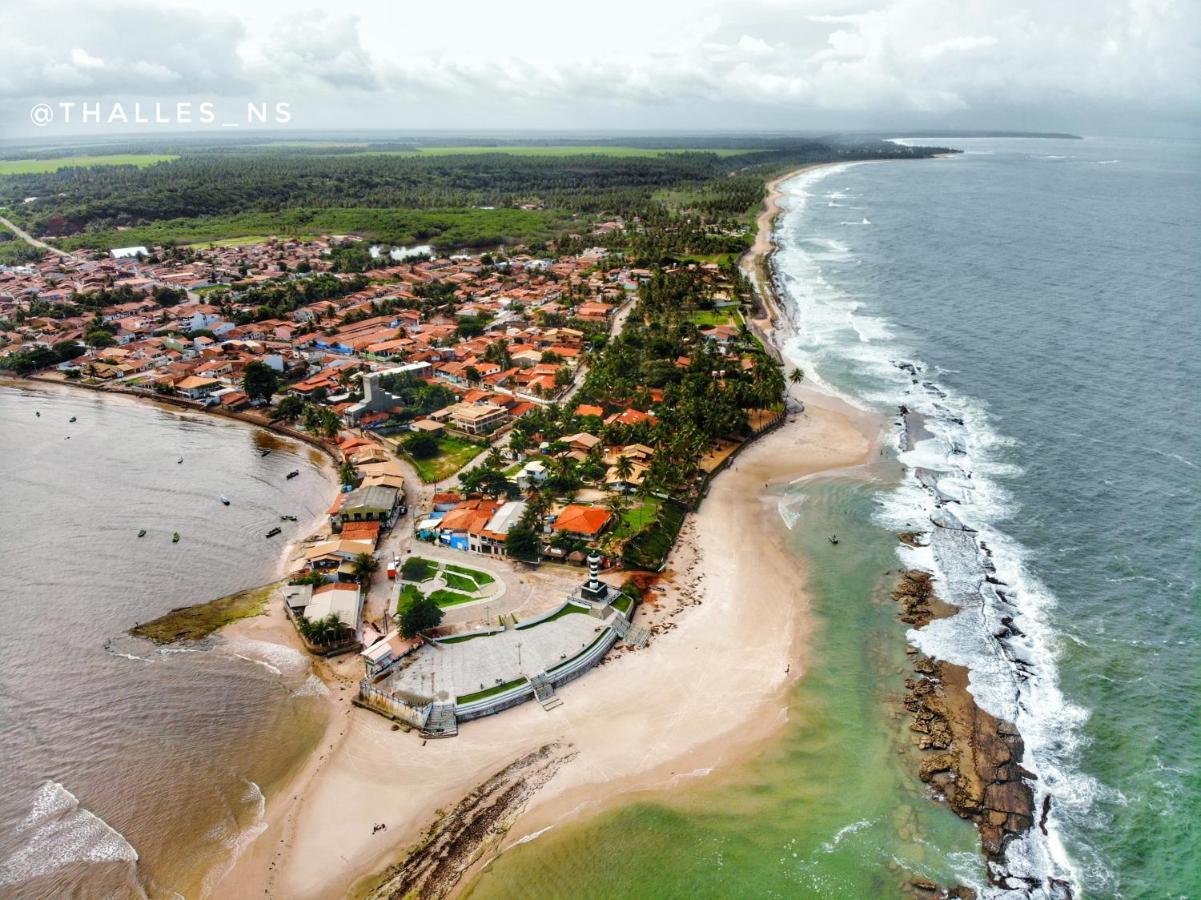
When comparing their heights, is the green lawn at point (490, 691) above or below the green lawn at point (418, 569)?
below

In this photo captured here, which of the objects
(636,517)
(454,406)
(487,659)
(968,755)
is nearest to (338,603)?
(487,659)

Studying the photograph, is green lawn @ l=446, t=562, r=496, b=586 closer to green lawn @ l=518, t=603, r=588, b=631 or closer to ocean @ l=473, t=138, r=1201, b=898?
green lawn @ l=518, t=603, r=588, b=631

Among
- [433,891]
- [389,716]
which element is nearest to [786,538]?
[389,716]

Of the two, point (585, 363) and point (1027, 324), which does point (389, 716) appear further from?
point (1027, 324)

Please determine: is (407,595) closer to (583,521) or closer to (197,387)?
(583,521)

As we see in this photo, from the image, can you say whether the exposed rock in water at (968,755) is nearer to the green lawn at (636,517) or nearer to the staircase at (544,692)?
the staircase at (544,692)

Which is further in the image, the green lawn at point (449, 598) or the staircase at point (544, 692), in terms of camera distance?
the green lawn at point (449, 598)

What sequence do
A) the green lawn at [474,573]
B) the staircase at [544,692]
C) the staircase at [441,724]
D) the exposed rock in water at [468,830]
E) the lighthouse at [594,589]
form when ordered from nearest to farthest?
the exposed rock in water at [468,830] < the staircase at [441,724] < the staircase at [544,692] < the lighthouse at [594,589] < the green lawn at [474,573]

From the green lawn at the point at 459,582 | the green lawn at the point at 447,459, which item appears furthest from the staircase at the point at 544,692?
the green lawn at the point at 447,459
